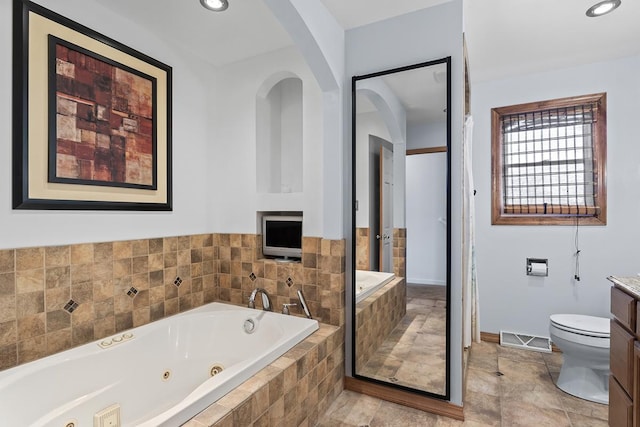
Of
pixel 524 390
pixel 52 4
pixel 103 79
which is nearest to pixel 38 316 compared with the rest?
pixel 103 79

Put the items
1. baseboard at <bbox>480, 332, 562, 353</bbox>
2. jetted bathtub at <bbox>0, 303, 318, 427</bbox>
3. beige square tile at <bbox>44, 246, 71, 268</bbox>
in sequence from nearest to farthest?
jetted bathtub at <bbox>0, 303, 318, 427</bbox> < beige square tile at <bbox>44, 246, 71, 268</bbox> < baseboard at <bbox>480, 332, 562, 353</bbox>

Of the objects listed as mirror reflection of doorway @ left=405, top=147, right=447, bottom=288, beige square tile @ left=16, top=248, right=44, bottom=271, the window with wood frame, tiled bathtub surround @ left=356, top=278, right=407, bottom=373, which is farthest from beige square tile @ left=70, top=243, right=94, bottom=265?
the window with wood frame

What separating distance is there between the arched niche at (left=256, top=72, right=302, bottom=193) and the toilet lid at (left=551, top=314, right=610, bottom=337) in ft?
7.12

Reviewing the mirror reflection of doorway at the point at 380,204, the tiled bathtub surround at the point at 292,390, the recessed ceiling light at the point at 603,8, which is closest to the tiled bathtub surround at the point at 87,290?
the tiled bathtub surround at the point at 292,390

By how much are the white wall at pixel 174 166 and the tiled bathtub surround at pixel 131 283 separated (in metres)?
0.07

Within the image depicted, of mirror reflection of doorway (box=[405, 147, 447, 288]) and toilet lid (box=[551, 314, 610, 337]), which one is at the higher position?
mirror reflection of doorway (box=[405, 147, 447, 288])

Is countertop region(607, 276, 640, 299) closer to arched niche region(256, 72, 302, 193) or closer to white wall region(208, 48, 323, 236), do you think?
white wall region(208, 48, 323, 236)

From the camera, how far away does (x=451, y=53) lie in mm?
2002

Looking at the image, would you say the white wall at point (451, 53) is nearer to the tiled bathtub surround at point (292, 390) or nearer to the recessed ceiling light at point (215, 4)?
the tiled bathtub surround at point (292, 390)

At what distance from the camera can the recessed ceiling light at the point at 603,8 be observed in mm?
2004

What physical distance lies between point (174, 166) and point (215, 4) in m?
1.14

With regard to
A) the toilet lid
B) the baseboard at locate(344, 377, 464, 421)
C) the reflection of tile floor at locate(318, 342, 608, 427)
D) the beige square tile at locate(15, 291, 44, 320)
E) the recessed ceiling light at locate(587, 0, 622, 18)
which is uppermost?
the recessed ceiling light at locate(587, 0, 622, 18)

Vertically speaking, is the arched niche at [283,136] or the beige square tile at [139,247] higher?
the arched niche at [283,136]

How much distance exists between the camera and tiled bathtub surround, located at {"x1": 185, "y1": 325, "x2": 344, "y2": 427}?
137 centimetres
